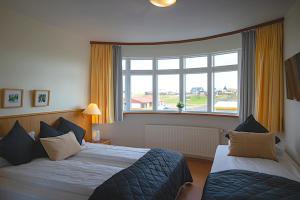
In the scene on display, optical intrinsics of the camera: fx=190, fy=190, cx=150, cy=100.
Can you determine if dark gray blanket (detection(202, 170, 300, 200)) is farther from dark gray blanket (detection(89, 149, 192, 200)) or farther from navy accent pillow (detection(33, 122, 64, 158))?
navy accent pillow (detection(33, 122, 64, 158))

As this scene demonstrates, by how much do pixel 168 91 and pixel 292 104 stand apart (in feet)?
7.99

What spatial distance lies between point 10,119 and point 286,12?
4107 millimetres

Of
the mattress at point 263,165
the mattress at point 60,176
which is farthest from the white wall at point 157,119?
the mattress at point 60,176

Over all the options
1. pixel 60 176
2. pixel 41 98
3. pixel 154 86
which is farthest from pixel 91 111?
pixel 60 176

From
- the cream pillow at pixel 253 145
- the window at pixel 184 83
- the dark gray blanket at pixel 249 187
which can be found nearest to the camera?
the dark gray blanket at pixel 249 187

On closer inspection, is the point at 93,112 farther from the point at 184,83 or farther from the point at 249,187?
the point at 249,187

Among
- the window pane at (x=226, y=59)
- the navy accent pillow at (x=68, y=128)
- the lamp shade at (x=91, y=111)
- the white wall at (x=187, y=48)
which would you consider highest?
the white wall at (x=187, y=48)

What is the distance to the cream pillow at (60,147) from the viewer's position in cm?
249

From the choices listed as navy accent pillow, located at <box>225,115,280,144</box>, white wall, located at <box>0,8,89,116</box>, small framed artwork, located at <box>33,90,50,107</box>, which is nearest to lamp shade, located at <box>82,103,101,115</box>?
white wall, located at <box>0,8,89,116</box>

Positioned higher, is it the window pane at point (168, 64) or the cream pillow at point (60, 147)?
the window pane at point (168, 64)

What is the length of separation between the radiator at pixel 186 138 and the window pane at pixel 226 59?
1347 millimetres

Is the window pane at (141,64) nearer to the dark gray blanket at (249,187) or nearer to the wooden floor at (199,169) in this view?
the wooden floor at (199,169)

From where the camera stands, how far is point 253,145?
8.00 feet

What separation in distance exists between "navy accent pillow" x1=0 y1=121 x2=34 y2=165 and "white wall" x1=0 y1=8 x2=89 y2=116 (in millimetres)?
379
